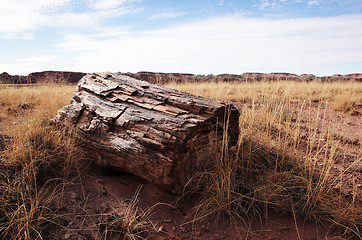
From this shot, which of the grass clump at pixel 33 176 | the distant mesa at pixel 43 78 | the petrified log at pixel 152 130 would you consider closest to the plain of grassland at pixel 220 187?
the grass clump at pixel 33 176

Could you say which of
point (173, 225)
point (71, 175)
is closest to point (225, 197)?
point (173, 225)

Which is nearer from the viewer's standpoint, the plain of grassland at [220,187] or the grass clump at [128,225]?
the grass clump at [128,225]

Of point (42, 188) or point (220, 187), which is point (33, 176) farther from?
point (220, 187)

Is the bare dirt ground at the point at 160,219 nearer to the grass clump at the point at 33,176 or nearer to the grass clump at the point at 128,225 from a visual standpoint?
the grass clump at the point at 128,225

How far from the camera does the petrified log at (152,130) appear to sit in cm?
221

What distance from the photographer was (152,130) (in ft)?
7.43

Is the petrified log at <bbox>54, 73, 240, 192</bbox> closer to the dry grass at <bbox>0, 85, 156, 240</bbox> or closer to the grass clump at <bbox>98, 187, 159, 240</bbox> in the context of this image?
the dry grass at <bbox>0, 85, 156, 240</bbox>

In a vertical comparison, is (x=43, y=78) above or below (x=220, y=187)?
above

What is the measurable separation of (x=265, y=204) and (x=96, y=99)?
2404 mm

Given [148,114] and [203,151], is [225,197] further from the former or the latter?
[148,114]

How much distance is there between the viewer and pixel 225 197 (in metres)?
2.28

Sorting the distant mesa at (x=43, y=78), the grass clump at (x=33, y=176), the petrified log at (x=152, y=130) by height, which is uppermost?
the distant mesa at (x=43, y=78)

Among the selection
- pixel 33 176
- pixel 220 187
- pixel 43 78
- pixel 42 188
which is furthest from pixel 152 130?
pixel 43 78

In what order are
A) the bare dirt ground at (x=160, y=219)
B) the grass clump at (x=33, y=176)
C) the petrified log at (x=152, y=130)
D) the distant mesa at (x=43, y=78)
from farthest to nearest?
the distant mesa at (x=43, y=78), the petrified log at (x=152, y=130), the bare dirt ground at (x=160, y=219), the grass clump at (x=33, y=176)
